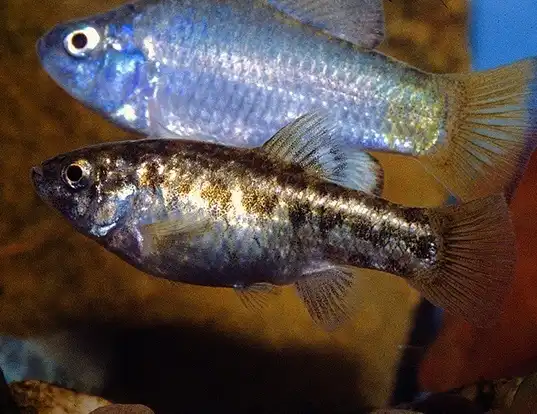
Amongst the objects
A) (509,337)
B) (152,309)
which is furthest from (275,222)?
(509,337)

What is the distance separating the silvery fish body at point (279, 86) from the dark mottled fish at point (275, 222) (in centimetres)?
38

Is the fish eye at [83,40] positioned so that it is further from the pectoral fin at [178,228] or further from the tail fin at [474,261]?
the tail fin at [474,261]

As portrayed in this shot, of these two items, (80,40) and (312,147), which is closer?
(312,147)

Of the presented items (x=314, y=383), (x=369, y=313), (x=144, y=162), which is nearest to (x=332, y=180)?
(x=144, y=162)

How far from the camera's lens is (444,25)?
3.59 m

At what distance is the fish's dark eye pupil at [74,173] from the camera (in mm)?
2018

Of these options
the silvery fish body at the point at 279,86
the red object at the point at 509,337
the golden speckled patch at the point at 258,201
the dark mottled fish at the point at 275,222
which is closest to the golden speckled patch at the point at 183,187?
the dark mottled fish at the point at 275,222

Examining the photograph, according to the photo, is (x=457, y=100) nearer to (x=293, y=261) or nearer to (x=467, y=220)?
(x=467, y=220)

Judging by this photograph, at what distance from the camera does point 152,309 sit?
346cm

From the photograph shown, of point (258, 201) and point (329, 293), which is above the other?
point (258, 201)

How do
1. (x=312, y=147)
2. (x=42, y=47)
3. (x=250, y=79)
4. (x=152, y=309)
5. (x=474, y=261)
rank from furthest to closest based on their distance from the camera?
(x=152, y=309) < (x=42, y=47) < (x=250, y=79) < (x=312, y=147) < (x=474, y=261)

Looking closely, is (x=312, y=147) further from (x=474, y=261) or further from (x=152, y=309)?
(x=152, y=309)

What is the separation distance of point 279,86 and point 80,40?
0.80m

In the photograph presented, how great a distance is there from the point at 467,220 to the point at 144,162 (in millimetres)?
1016
